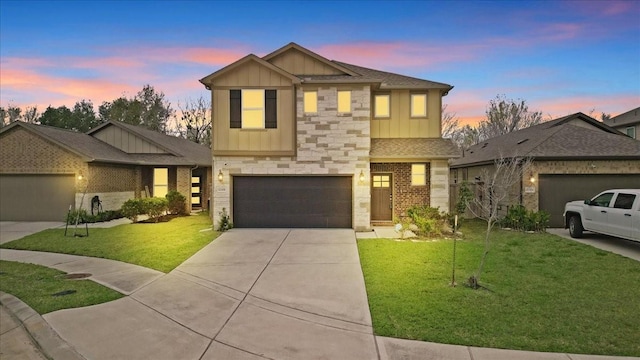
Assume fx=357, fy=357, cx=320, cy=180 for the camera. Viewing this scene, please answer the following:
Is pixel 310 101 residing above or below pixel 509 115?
below

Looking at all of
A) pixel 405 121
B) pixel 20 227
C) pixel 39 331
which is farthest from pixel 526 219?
pixel 20 227

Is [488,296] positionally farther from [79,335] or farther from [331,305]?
[79,335]

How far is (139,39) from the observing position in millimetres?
19281

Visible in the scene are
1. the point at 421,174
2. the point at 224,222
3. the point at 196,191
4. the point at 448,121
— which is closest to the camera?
the point at 224,222

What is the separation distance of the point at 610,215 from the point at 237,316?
39.2 ft

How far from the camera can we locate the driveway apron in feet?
15.4

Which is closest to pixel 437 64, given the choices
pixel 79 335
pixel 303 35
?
pixel 303 35

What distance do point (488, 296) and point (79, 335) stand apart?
21.8ft

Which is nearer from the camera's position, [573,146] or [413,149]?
[413,149]

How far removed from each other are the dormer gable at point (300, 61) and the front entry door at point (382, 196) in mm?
4867

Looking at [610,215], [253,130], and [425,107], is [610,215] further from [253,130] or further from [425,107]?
[253,130]

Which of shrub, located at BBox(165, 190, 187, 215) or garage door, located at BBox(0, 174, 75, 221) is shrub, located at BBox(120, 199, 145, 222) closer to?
shrub, located at BBox(165, 190, 187, 215)

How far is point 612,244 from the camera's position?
38.4 feet

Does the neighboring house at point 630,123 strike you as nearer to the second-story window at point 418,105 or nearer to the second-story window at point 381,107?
the second-story window at point 418,105
